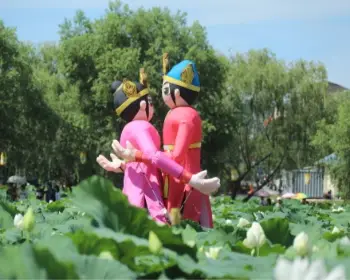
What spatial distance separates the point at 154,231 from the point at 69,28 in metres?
35.0

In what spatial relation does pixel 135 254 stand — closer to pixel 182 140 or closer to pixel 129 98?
pixel 182 140

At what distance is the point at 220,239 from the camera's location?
3.41 m

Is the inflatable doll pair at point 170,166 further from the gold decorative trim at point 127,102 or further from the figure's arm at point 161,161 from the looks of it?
the gold decorative trim at point 127,102

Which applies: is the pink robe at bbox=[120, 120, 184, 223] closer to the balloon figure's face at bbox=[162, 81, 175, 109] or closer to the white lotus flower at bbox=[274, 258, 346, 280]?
the balloon figure's face at bbox=[162, 81, 175, 109]

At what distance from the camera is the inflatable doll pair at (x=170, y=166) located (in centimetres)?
685

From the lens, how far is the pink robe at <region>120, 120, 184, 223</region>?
7043mm

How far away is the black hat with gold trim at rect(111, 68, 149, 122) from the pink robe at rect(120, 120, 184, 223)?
1.59 feet

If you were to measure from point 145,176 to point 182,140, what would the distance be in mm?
465

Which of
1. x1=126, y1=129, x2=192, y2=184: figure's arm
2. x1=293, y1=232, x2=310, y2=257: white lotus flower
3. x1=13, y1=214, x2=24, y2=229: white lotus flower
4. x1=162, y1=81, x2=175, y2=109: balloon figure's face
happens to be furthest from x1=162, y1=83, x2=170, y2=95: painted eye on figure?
x1=293, y1=232, x2=310, y2=257: white lotus flower

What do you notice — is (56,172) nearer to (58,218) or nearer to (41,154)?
(41,154)

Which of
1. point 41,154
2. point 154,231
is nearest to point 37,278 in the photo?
point 154,231

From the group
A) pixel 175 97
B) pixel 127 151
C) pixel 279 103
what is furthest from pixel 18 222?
pixel 279 103

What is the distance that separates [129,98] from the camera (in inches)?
310

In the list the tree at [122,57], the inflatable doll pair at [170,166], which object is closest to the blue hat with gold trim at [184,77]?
the inflatable doll pair at [170,166]
